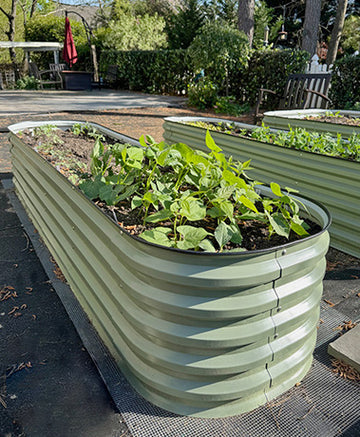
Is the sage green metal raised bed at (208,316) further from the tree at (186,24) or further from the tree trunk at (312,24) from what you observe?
the tree at (186,24)

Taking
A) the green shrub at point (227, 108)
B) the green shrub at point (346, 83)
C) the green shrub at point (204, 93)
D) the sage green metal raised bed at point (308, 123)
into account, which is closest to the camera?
the sage green metal raised bed at point (308, 123)

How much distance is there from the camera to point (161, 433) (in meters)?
1.64

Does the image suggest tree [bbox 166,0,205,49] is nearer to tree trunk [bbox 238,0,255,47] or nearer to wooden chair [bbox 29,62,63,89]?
wooden chair [bbox 29,62,63,89]

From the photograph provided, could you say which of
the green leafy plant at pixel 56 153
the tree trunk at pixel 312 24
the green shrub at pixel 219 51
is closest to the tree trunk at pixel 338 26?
the tree trunk at pixel 312 24

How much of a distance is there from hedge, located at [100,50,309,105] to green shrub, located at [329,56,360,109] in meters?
1.31

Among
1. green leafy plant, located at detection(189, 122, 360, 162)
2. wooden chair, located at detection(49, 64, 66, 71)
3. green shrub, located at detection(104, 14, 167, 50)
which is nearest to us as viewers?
green leafy plant, located at detection(189, 122, 360, 162)

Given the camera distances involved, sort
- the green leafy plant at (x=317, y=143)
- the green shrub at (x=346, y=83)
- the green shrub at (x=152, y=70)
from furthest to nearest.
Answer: the green shrub at (x=152, y=70), the green shrub at (x=346, y=83), the green leafy plant at (x=317, y=143)

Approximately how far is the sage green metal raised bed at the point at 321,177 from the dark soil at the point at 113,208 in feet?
4.42

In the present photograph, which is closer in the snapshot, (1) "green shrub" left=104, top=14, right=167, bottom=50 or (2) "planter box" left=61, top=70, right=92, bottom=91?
(2) "planter box" left=61, top=70, right=92, bottom=91

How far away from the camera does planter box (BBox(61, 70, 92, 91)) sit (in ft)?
58.1

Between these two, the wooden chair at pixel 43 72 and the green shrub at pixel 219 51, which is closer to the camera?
the green shrub at pixel 219 51

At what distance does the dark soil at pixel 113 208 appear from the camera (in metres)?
Result: 1.94

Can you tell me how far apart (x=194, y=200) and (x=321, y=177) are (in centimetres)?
194

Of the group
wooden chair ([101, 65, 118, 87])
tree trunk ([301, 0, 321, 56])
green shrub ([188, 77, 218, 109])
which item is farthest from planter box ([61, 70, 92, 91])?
tree trunk ([301, 0, 321, 56])
